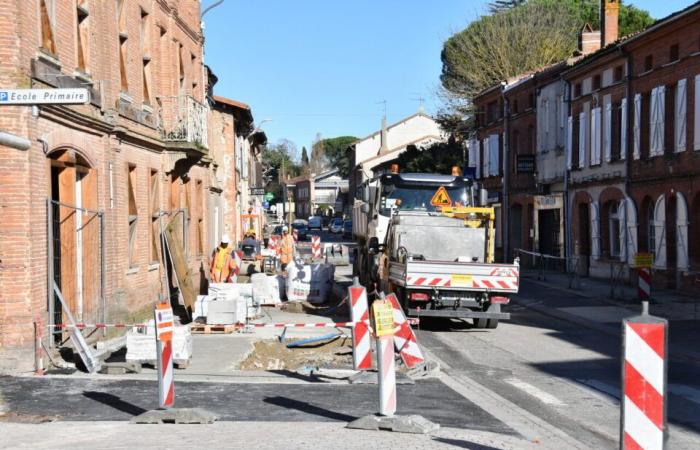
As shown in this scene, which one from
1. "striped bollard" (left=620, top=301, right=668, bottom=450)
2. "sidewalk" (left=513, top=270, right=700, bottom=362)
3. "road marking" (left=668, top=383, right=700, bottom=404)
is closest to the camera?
"striped bollard" (left=620, top=301, right=668, bottom=450)

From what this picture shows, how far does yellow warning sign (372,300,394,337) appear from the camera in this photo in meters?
8.78

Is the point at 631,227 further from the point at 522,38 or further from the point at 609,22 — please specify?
the point at 522,38

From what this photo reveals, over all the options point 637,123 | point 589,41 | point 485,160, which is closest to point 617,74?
point 637,123

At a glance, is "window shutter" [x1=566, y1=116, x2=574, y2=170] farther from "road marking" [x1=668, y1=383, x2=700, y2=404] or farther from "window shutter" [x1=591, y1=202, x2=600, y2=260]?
"road marking" [x1=668, y1=383, x2=700, y2=404]

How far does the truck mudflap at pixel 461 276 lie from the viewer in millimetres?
18000

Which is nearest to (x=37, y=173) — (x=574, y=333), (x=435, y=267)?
(x=435, y=267)

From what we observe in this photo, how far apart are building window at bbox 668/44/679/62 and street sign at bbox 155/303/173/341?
A: 876 inches

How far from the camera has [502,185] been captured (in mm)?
45625

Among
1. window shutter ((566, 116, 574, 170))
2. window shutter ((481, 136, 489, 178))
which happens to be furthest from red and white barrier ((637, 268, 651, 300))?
window shutter ((481, 136, 489, 178))

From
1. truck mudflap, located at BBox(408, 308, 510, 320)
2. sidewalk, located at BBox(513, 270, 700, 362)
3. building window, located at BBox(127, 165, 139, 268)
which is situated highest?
building window, located at BBox(127, 165, 139, 268)

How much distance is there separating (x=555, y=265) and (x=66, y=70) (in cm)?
2818

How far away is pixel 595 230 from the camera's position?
33.7 m

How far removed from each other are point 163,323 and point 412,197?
13406 millimetres

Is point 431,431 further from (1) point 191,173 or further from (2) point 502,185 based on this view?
(2) point 502,185
